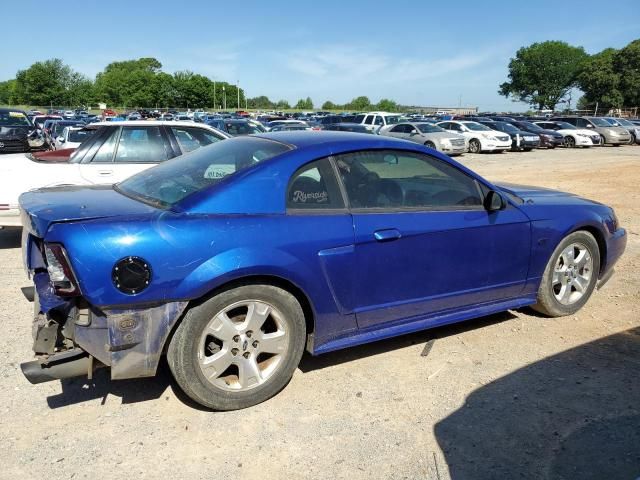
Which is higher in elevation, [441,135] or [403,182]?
[441,135]

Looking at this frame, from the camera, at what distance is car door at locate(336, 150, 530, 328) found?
3428 mm

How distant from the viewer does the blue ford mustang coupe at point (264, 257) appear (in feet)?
9.18

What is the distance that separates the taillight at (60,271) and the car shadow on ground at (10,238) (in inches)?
192

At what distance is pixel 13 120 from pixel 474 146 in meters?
18.5

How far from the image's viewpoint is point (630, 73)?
7831 centimetres

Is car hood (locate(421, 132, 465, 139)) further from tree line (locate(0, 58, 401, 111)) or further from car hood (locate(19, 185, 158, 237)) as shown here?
tree line (locate(0, 58, 401, 111))

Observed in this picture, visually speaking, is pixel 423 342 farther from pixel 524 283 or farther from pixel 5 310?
pixel 5 310

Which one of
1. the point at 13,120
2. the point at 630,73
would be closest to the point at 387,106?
the point at 630,73

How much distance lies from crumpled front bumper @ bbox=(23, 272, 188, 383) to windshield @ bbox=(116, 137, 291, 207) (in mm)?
716

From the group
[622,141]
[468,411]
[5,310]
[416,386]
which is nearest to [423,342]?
[416,386]

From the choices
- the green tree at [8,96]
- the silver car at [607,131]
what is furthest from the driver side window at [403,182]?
the green tree at [8,96]

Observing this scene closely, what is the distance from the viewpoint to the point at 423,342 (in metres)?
4.10

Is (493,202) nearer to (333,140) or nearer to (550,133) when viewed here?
(333,140)

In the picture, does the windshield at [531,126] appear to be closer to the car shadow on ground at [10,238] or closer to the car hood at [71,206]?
the car shadow on ground at [10,238]
